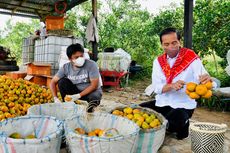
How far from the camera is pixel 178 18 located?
36.6 feet

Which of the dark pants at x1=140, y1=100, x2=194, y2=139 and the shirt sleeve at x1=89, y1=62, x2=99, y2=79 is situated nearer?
the dark pants at x1=140, y1=100, x2=194, y2=139

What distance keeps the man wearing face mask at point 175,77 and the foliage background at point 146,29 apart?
4.43 metres

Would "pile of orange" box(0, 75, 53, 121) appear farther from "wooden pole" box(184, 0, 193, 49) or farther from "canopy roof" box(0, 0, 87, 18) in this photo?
"canopy roof" box(0, 0, 87, 18)

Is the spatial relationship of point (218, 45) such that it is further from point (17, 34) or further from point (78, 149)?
point (17, 34)

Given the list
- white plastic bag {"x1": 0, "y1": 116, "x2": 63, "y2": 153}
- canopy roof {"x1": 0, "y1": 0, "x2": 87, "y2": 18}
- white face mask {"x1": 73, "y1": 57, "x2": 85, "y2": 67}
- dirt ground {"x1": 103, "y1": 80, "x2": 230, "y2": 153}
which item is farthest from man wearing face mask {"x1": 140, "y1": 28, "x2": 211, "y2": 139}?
canopy roof {"x1": 0, "y1": 0, "x2": 87, "y2": 18}

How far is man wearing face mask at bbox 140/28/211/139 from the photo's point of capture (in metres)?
2.85

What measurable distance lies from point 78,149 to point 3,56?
747cm

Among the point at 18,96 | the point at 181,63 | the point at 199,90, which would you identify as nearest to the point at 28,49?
the point at 18,96

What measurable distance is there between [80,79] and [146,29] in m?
9.55

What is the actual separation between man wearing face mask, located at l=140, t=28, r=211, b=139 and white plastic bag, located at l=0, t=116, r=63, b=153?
1365 millimetres

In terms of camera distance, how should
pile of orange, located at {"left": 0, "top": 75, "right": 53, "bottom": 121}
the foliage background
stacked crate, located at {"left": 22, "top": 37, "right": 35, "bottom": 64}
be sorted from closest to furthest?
pile of orange, located at {"left": 0, "top": 75, "right": 53, "bottom": 121} < the foliage background < stacked crate, located at {"left": 22, "top": 37, "right": 35, "bottom": 64}

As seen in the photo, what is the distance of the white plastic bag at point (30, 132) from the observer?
5.47 feet

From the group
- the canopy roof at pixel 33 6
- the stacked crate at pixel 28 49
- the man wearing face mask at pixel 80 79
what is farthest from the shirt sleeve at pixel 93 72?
the canopy roof at pixel 33 6

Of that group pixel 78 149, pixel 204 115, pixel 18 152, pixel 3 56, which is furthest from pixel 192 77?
pixel 3 56
